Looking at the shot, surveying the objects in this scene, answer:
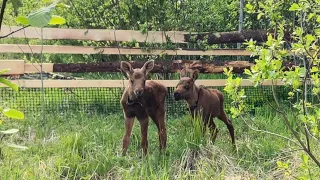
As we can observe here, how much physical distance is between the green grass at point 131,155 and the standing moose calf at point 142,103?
0.75 ft

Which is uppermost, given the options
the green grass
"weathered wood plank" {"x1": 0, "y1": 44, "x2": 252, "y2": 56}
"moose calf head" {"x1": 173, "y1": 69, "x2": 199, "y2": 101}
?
"weathered wood plank" {"x1": 0, "y1": 44, "x2": 252, "y2": 56}

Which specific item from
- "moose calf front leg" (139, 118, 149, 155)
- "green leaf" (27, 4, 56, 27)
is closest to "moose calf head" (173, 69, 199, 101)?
"moose calf front leg" (139, 118, 149, 155)

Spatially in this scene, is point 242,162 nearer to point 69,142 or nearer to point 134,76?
point 134,76

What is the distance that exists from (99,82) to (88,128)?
1.41 metres

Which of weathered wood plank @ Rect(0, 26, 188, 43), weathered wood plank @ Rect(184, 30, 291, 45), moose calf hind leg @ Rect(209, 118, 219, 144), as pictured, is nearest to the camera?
moose calf hind leg @ Rect(209, 118, 219, 144)

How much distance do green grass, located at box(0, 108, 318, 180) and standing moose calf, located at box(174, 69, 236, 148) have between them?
257 mm

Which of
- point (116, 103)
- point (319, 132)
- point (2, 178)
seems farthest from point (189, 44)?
point (319, 132)

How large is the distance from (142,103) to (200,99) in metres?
1.11

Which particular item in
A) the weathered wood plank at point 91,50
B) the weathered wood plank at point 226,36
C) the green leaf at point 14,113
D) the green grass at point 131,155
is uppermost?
the weathered wood plank at point 226,36

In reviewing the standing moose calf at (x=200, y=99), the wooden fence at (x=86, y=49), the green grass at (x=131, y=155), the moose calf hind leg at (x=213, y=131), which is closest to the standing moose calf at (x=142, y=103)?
the green grass at (x=131, y=155)

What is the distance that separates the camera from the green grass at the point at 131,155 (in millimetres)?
5402

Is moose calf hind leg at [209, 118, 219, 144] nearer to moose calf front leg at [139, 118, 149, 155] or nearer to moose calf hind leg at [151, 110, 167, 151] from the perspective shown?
moose calf hind leg at [151, 110, 167, 151]

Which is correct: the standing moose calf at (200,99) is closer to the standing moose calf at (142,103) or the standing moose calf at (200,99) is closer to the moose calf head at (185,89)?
the moose calf head at (185,89)

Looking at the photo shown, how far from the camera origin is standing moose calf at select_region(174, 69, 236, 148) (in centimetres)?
712
